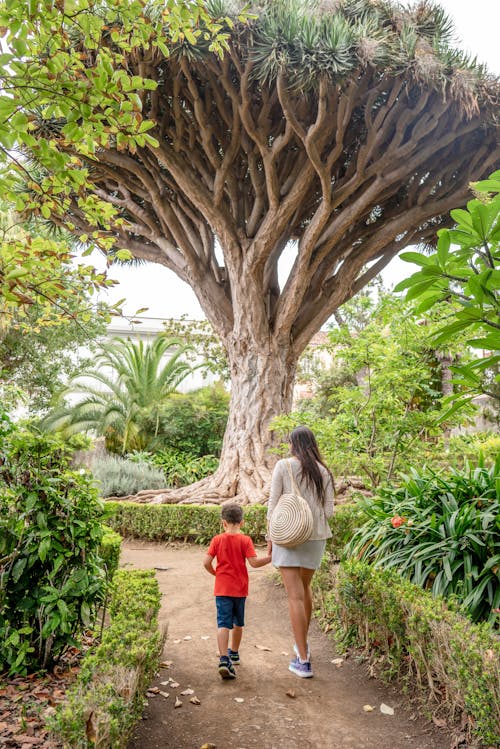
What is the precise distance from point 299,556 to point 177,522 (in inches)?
221

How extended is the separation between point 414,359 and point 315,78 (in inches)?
169

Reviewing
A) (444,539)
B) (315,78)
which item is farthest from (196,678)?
(315,78)

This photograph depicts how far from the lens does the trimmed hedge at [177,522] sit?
27.9ft

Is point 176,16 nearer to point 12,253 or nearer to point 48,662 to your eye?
point 12,253

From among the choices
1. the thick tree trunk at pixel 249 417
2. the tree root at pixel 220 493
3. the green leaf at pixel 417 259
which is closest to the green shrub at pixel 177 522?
the tree root at pixel 220 493

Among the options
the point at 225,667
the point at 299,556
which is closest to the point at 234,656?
the point at 225,667

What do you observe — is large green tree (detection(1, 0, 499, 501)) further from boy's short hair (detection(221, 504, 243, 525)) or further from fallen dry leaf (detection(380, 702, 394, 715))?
fallen dry leaf (detection(380, 702, 394, 715))

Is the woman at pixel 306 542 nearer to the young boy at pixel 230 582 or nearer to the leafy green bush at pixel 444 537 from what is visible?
the young boy at pixel 230 582

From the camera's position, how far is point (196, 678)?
3.72m

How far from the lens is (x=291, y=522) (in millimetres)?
3697

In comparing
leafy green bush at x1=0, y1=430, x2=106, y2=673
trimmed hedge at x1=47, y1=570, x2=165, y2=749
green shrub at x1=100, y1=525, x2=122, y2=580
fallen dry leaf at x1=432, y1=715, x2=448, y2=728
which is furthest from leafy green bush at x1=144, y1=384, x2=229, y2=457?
fallen dry leaf at x1=432, y1=715, x2=448, y2=728

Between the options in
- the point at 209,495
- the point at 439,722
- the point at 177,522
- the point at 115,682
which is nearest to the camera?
the point at 115,682

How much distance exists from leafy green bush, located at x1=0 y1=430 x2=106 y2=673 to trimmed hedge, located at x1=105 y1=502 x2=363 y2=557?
5.23 m

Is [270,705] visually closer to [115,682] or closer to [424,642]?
[424,642]
